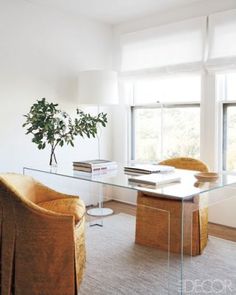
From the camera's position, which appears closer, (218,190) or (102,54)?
(218,190)

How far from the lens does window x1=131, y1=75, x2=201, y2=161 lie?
4059mm

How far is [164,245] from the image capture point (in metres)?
2.62

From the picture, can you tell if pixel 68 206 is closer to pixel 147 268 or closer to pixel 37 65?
pixel 147 268

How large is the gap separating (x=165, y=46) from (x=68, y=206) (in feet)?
8.12

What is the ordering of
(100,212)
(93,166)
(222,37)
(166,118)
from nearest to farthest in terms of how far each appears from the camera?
(93,166), (222,37), (100,212), (166,118)

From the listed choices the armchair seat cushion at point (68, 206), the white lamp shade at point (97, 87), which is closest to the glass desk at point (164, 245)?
the armchair seat cushion at point (68, 206)

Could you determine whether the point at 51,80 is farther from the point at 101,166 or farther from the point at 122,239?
the point at 122,239

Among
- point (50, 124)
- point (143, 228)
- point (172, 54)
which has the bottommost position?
point (143, 228)

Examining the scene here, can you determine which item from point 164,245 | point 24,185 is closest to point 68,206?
point 24,185

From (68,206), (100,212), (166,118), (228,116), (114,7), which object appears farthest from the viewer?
(166,118)

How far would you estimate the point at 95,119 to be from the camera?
11.3ft

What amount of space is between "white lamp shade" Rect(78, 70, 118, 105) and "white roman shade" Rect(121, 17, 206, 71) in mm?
580

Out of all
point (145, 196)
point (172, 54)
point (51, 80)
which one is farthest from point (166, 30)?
point (145, 196)

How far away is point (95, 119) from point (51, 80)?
1002 millimetres
